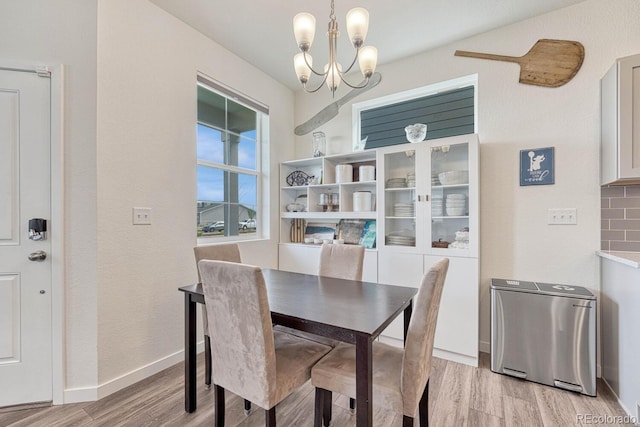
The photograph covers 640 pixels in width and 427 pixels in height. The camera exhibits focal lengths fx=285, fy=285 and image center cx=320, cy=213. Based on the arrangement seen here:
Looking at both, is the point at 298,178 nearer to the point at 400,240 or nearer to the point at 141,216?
the point at 400,240

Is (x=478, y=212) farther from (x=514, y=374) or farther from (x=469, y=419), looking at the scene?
(x=469, y=419)

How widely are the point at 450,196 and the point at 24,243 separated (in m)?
3.03

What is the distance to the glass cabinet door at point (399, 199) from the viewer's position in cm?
262

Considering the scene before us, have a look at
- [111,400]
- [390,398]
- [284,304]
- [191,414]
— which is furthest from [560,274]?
[111,400]

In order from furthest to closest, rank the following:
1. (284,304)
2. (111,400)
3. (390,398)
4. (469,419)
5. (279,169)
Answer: (279,169), (111,400), (469,419), (284,304), (390,398)

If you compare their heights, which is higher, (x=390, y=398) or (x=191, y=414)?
(x=390, y=398)

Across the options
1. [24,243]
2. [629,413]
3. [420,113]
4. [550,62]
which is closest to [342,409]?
[629,413]

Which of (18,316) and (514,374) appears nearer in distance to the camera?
(18,316)

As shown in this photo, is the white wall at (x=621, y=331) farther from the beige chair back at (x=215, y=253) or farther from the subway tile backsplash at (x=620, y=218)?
the beige chair back at (x=215, y=253)

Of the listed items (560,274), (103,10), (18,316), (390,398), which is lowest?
(390,398)

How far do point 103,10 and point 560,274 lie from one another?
12.4ft

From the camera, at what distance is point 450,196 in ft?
7.98

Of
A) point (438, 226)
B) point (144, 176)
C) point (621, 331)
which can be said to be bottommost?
point (621, 331)

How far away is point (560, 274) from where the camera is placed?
2201 mm
